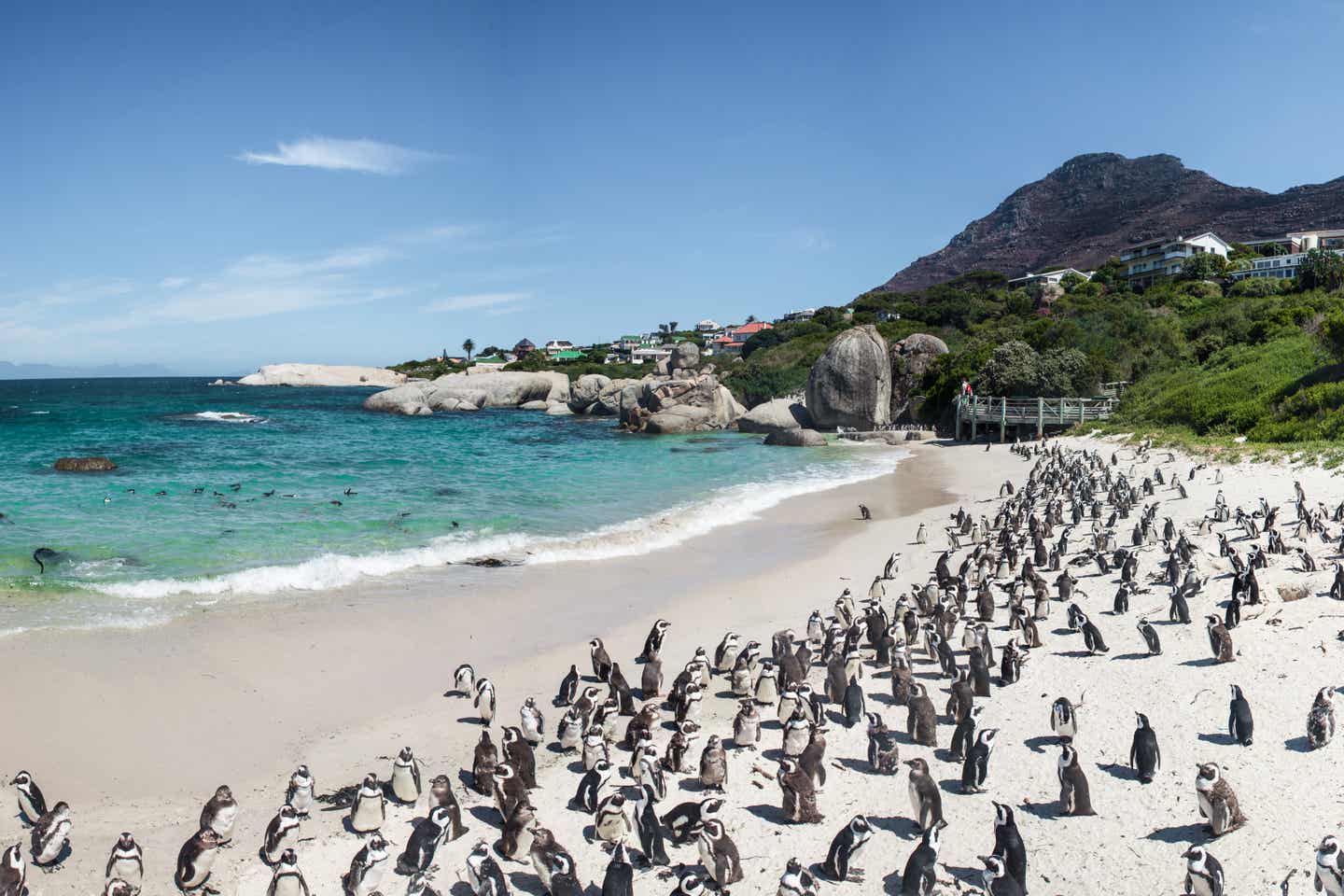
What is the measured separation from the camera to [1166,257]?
3322 inches

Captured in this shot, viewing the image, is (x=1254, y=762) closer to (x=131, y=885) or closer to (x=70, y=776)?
(x=131, y=885)

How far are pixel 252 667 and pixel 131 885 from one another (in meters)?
4.94

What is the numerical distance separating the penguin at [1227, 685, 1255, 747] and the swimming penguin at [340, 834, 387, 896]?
284 inches

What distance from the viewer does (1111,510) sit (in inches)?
742

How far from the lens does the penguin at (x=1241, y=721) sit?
7312mm

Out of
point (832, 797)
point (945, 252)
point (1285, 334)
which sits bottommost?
point (832, 797)

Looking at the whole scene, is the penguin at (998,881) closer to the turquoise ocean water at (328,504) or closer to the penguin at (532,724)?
the penguin at (532,724)

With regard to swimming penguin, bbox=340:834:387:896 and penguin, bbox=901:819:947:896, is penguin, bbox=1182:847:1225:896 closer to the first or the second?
penguin, bbox=901:819:947:896

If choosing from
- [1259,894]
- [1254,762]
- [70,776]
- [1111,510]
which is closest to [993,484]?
[1111,510]

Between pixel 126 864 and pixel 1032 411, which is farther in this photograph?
pixel 1032 411

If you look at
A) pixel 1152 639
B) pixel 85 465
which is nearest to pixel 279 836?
pixel 1152 639

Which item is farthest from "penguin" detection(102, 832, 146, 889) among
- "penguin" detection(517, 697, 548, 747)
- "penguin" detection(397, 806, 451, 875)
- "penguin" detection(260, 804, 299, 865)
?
"penguin" detection(517, 697, 548, 747)

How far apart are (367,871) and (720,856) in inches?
100

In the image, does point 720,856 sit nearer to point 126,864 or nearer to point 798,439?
point 126,864
